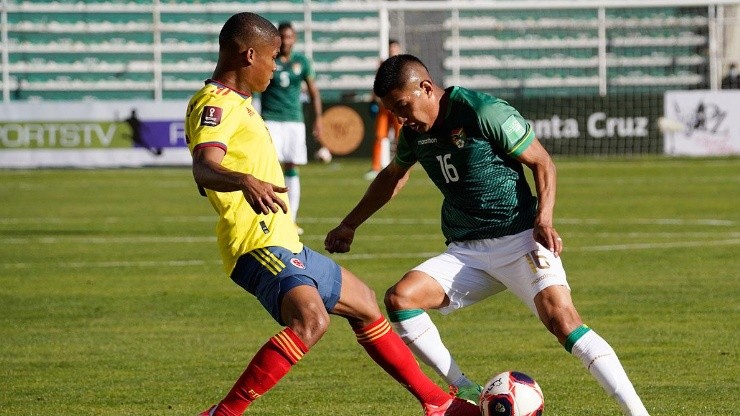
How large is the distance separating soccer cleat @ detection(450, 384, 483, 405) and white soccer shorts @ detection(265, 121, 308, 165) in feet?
31.9

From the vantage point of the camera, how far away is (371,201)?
7.31 metres

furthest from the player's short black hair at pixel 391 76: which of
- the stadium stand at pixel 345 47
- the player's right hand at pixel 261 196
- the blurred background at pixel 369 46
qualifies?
the stadium stand at pixel 345 47

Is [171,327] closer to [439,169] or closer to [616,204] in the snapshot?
[439,169]

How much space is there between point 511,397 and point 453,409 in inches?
15.3

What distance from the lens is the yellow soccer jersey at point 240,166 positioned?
241 inches

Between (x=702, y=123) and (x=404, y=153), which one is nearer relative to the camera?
(x=404, y=153)

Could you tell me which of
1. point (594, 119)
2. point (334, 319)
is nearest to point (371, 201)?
point (334, 319)

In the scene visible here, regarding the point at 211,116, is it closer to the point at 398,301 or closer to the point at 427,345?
the point at 398,301

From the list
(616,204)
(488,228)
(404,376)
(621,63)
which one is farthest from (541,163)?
(621,63)

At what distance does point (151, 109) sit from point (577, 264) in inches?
668

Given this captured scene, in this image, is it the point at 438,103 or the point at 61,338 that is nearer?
the point at 438,103

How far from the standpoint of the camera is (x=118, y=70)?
34188mm

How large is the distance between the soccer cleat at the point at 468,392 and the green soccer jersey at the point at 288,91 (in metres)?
10.3

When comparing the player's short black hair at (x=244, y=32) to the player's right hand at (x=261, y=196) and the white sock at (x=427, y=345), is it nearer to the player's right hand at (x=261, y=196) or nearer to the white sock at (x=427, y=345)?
the player's right hand at (x=261, y=196)
